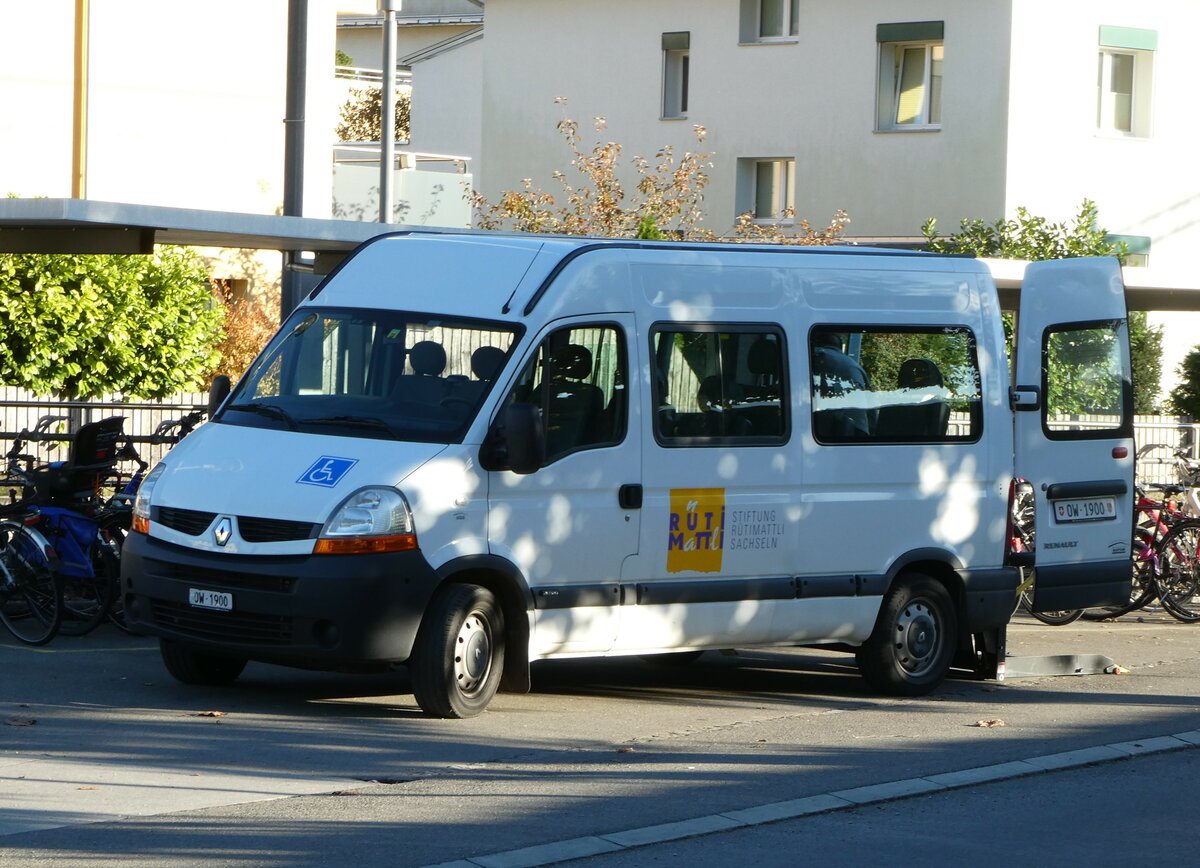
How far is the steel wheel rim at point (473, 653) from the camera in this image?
32.4ft

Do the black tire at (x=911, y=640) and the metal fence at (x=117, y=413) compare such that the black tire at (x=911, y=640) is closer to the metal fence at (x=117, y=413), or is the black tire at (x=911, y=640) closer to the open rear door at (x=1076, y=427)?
the open rear door at (x=1076, y=427)

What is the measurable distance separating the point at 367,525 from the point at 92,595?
12.6 feet

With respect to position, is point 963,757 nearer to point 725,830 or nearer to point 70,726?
point 725,830

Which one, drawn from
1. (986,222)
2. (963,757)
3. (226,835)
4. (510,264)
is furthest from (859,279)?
(986,222)

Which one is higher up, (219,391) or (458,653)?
(219,391)

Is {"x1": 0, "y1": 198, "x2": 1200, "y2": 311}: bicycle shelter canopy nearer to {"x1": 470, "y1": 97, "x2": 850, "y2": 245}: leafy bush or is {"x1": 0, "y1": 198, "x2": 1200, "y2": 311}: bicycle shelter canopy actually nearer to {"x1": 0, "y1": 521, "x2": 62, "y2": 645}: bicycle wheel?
{"x1": 0, "y1": 521, "x2": 62, "y2": 645}: bicycle wheel

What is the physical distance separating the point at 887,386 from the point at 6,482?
20.0ft

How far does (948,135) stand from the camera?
112 ft

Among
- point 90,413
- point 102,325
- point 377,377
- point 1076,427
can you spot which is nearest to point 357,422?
point 377,377

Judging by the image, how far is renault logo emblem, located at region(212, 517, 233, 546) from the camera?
9680mm

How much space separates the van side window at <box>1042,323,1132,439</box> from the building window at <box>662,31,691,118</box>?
997 inches

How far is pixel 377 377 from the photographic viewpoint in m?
10.2

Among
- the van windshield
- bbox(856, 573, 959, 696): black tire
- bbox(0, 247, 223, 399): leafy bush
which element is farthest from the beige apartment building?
the van windshield

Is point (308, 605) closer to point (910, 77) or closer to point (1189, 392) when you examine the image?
point (1189, 392)
